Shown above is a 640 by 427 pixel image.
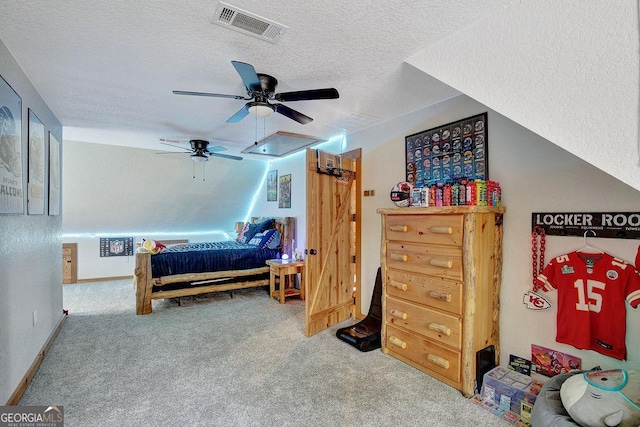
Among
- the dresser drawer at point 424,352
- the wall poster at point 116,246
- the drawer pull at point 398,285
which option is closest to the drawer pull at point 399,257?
the drawer pull at point 398,285

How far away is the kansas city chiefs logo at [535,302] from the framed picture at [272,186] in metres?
4.50

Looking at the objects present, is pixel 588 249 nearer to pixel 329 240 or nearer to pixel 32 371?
pixel 329 240

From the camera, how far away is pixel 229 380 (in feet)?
7.92

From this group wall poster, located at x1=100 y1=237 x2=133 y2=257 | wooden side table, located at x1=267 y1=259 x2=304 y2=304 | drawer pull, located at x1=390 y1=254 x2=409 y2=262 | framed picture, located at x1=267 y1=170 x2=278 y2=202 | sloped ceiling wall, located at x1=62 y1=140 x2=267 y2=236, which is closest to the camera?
drawer pull, located at x1=390 y1=254 x2=409 y2=262

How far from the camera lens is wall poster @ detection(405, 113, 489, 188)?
8.37 feet

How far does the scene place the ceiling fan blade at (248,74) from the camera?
1.82 metres

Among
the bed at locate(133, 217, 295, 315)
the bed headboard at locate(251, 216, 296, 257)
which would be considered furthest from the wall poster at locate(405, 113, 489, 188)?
the bed at locate(133, 217, 295, 315)

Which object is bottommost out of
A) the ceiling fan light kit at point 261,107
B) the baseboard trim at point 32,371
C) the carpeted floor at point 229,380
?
the carpeted floor at point 229,380

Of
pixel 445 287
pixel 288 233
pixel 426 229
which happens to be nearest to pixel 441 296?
pixel 445 287

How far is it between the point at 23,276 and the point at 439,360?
135 inches

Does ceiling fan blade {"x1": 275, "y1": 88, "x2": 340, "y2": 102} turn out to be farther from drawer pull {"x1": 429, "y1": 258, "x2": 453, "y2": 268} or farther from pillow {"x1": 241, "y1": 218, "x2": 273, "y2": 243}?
pillow {"x1": 241, "y1": 218, "x2": 273, "y2": 243}

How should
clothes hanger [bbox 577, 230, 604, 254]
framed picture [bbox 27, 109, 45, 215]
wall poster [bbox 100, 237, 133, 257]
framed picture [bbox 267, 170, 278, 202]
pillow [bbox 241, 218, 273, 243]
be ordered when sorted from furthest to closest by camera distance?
wall poster [bbox 100, 237, 133, 257] < framed picture [bbox 267, 170, 278, 202] < pillow [bbox 241, 218, 273, 243] < framed picture [bbox 27, 109, 45, 215] < clothes hanger [bbox 577, 230, 604, 254]

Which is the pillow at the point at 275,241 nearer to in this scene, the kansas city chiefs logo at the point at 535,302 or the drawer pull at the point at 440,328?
the drawer pull at the point at 440,328

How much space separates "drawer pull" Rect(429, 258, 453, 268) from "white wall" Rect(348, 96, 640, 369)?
1.79 ft
